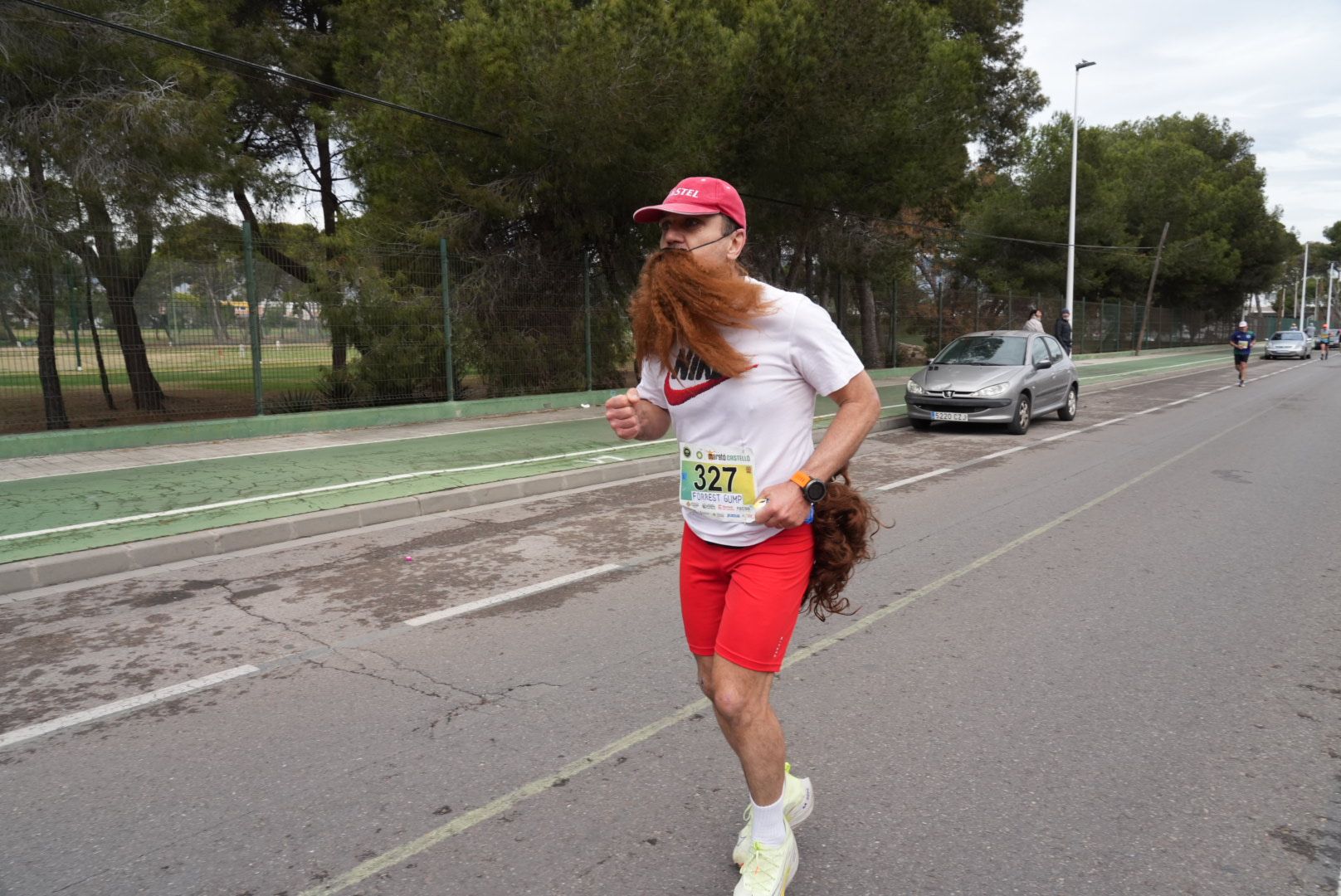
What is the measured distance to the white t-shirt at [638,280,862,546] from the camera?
94.9 inches

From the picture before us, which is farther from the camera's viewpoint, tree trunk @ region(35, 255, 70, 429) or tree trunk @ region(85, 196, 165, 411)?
tree trunk @ region(85, 196, 165, 411)

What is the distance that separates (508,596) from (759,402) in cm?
359

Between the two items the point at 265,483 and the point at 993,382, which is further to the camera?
the point at 993,382

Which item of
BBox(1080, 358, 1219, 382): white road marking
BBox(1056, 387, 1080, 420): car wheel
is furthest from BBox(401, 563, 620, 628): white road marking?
BBox(1080, 358, 1219, 382): white road marking

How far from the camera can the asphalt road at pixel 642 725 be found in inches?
110

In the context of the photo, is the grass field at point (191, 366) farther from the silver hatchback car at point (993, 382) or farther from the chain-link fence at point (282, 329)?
the silver hatchback car at point (993, 382)

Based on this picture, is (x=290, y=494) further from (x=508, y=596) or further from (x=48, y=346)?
(x=48, y=346)

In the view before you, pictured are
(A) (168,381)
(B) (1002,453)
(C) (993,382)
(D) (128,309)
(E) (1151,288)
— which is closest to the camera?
(D) (128,309)

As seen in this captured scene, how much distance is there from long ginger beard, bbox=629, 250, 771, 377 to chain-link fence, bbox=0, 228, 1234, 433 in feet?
34.4

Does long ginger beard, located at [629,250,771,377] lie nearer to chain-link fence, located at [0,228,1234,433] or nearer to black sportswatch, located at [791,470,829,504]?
black sportswatch, located at [791,470,829,504]

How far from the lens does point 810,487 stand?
7.71ft

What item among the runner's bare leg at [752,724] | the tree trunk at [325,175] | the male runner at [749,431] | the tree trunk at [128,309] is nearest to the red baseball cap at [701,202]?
the male runner at [749,431]

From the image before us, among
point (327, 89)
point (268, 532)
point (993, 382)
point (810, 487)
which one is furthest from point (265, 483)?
point (993, 382)

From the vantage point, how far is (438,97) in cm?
1420
